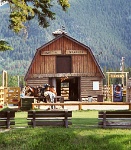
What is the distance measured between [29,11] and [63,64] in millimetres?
27645

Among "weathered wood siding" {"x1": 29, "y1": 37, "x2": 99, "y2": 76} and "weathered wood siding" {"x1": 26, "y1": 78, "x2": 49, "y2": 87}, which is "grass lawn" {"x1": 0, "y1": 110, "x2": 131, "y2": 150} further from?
"weathered wood siding" {"x1": 29, "y1": 37, "x2": 99, "y2": 76}

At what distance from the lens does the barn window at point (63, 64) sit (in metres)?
46.4

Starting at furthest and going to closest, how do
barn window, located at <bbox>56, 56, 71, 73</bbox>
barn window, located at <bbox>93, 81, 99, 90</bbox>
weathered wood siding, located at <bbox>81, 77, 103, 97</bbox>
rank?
barn window, located at <bbox>93, 81, 99, 90</bbox> < weathered wood siding, located at <bbox>81, 77, 103, 97</bbox> < barn window, located at <bbox>56, 56, 71, 73</bbox>

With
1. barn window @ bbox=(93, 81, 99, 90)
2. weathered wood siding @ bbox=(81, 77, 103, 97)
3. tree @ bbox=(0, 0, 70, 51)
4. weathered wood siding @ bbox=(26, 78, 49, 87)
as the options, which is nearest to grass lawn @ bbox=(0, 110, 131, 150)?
tree @ bbox=(0, 0, 70, 51)

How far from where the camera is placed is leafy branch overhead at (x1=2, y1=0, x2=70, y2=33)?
17.9 meters

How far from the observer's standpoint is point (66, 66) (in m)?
46.7

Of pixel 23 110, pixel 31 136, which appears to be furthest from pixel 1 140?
pixel 23 110

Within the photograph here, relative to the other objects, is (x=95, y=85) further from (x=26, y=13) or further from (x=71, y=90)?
(x=26, y=13)

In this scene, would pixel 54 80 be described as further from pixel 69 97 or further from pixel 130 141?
pixel 130 141

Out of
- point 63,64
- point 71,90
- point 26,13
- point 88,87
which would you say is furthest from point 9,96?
point 71,90

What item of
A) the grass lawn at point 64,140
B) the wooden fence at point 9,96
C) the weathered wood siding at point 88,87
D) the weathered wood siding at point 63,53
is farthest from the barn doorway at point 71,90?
the grass lawn at point 64,140

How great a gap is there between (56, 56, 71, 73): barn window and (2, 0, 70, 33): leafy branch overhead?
85.1 feet

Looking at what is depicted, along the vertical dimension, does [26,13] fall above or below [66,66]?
above

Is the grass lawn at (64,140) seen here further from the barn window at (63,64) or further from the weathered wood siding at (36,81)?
the barn window at (63,64)
